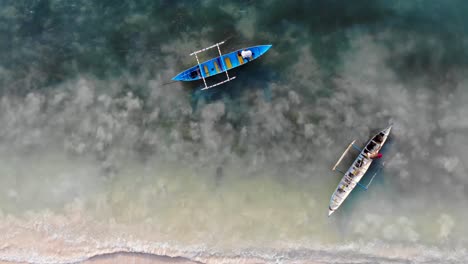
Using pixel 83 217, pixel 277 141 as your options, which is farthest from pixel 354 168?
pixel 83 217

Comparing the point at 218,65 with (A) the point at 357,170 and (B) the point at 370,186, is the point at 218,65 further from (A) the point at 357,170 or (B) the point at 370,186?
(B) the point at 370,186

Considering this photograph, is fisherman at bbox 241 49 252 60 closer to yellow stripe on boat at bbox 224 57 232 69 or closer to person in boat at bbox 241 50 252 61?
person in boat at bbox 241 50 252 61

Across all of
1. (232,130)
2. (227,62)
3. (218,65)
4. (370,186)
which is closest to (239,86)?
(227,62)

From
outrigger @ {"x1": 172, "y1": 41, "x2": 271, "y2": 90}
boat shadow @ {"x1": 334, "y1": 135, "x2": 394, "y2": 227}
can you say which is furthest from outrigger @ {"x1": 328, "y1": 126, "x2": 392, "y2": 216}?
outrigger @ {"x1": 172, "y1": 41, "x2": 271, "y2": 90}

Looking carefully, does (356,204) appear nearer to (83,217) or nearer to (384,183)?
(384,183)

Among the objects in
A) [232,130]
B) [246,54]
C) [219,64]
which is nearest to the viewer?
[246,54]

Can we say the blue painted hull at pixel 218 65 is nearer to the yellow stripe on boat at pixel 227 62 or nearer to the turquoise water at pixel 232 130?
the yellow stripe on boat at pixel 227 62

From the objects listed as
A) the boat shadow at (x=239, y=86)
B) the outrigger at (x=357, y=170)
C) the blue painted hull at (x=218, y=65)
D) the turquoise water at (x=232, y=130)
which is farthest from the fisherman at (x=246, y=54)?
the outrigger at (x=357, y=170)
